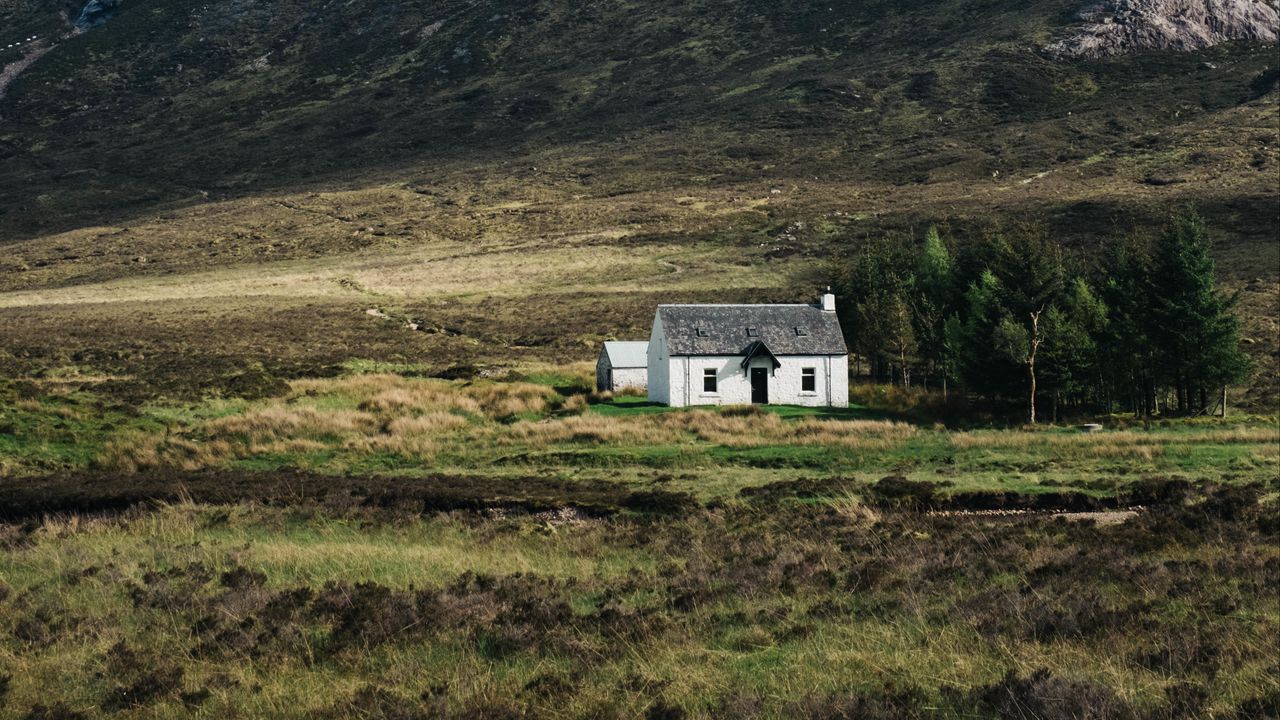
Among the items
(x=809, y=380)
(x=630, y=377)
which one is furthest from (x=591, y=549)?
(x=630, y=377)

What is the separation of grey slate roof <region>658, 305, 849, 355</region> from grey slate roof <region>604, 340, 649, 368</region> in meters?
4.59

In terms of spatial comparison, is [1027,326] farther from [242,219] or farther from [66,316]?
[242,219]

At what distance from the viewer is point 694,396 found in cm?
5825

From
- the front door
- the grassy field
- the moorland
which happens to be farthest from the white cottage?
the grassy field

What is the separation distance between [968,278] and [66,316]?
78099mm

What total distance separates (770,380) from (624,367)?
364 inches

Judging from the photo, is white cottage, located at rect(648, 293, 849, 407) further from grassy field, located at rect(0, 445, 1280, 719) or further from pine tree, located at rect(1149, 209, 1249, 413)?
grassy field, located at rect(0, 445, 1280, 719)

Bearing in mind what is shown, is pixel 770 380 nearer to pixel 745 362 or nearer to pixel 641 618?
pixel 745 362

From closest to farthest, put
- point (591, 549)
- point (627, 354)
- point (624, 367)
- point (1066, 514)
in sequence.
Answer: point (591, 549) < point (1066, 514) < point (624, 367) < point (627, 354)

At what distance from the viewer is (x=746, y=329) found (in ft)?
199

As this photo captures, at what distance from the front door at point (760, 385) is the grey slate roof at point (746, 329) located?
126cm

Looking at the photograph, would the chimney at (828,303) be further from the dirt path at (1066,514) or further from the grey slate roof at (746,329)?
the dirt path at (1066,514)

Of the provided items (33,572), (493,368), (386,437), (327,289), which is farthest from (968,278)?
(327,289)

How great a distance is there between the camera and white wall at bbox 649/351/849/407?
58312 mm
